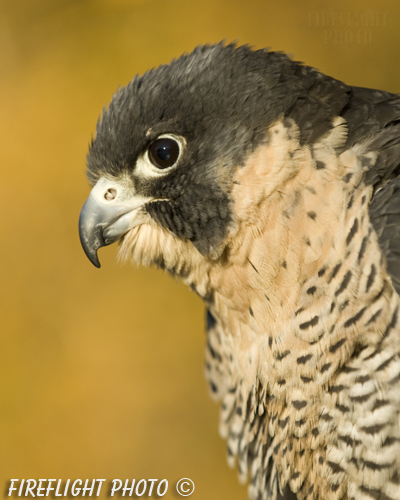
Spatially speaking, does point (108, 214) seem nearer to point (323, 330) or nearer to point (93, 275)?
point (323, 330)

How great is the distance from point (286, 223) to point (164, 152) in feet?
1.18

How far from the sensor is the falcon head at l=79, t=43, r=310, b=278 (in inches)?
53.6

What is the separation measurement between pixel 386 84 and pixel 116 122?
2.58m

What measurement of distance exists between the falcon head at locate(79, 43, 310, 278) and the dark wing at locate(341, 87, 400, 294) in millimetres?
177

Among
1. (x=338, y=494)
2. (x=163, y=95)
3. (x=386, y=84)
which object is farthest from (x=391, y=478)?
(x=386, y=84)

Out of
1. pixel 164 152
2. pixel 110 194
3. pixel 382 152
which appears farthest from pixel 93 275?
pixel 382 152

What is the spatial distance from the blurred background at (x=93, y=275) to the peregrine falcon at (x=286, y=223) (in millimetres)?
2075

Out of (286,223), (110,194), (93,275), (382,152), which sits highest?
(382,152)

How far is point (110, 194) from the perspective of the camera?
4.93 feet

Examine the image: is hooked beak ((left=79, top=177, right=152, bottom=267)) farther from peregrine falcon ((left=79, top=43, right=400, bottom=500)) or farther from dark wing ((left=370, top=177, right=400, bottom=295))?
dark wing ((left=370, top=177, right=400, bottom=295))

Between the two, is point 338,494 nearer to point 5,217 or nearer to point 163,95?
point 163,95

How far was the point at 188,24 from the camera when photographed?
11.1 feet

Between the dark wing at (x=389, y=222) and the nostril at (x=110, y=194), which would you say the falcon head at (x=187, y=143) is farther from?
the dark wing at (x=389, y=222)

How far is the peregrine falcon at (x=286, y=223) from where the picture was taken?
4.14 ft
